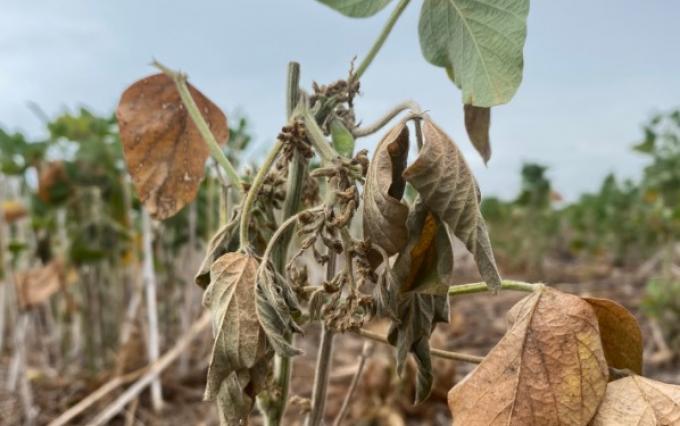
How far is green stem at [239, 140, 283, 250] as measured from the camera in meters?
0.56

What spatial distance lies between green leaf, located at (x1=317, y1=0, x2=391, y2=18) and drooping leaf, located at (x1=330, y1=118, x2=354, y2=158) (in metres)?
0.10

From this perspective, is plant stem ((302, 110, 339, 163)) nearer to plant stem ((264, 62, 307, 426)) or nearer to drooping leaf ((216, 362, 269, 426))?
plant stem ((264, 62, 307, 426))

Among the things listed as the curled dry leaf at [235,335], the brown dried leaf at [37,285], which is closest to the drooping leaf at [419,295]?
the curled dry leaf at [235,335]

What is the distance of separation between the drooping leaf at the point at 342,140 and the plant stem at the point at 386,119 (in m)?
0.02

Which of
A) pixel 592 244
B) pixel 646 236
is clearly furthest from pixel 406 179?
pixel 592 244

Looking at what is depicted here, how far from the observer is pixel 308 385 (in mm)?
2295

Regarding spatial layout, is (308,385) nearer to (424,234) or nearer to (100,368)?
(100,368)

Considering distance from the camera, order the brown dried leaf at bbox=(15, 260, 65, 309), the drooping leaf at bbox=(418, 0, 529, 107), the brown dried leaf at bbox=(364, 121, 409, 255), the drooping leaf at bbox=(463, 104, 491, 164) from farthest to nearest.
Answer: the brown dried leaf at bbox=(15, 260, 65, 309), the drooping leaf at bbox=(463, 104, 491, 164), the drooping leaf at bbox=(418, 0, 529, 107), the brown dried leaf at bbox=(364, 121, 409, 255)

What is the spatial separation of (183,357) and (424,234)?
1846 millimetres

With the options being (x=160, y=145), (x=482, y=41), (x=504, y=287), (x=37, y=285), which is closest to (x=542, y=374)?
(x=504, y=287)

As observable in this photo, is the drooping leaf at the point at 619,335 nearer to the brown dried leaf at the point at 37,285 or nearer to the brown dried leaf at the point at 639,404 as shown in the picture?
the brown dried leaf at the point at 639,404

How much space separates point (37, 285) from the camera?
2.16 meters

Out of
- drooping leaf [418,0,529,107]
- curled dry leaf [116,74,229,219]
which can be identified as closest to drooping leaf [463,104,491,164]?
drooping leaf [418,0,529,107]

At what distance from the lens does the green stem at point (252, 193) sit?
558 mm
